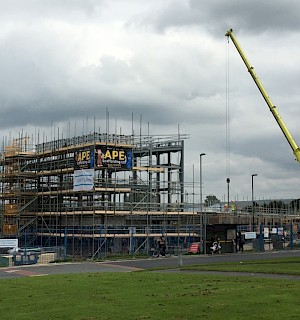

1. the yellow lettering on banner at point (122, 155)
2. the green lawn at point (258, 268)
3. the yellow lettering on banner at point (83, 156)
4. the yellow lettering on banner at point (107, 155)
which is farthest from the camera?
the yellow lettering on banner at point (122, 155)

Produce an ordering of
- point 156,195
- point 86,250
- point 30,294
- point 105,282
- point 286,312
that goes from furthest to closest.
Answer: point 156,195, point 86,250, point 105,282, point 30,294, point 286,312

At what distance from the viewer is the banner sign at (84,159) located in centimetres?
5409

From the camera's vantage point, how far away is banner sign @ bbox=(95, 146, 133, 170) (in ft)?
179

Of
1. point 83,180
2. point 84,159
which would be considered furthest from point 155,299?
point 84,159

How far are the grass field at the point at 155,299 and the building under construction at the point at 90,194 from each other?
2859 cm

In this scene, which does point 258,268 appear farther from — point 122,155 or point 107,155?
point 122,155

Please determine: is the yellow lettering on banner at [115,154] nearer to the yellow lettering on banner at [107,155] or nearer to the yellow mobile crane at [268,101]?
the yellow lettering on banner at [107,155]

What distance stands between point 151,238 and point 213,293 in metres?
36.3

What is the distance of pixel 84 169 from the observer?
176 ft

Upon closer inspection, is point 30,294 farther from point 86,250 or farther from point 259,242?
point 259,242

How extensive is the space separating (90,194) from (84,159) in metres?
4.68

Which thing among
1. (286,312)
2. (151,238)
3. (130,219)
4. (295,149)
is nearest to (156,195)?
(130,219)

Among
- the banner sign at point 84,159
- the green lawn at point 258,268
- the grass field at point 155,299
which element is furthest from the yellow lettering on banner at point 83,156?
the grass field at point 155,299

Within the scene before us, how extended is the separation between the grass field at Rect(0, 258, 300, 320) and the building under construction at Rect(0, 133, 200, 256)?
28.6m
